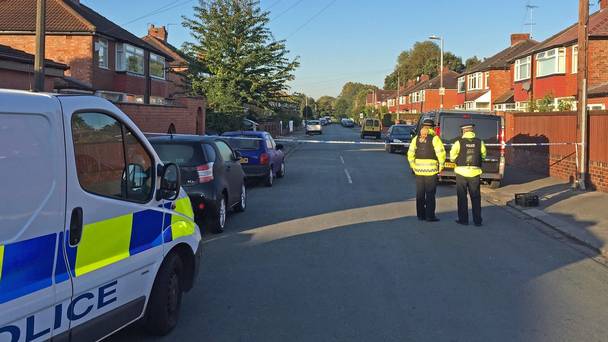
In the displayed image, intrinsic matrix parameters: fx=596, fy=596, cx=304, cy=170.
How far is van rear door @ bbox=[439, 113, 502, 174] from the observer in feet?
50.8

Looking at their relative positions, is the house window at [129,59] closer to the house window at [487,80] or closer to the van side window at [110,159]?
the house window at [487,80]

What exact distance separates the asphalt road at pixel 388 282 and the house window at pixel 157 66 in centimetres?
2733

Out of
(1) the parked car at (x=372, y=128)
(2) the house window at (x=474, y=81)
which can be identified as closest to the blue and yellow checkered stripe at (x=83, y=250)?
(1) the parked car at (x=372, y=128)

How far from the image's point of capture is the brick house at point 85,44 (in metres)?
28.7

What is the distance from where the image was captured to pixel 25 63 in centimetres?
1556

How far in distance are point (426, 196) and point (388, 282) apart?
4351 mm

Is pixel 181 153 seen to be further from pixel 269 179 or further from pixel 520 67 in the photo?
pixel 520 67

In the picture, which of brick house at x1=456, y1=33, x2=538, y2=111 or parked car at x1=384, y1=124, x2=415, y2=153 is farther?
brick house at x1=456, y1=33, x2=538, y2=111

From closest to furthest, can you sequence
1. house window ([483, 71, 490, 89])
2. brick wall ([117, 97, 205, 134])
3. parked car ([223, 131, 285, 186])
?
parked car ([223, 131, 285, 186]) < brick wall ([117, 97, 205, 134]) < house window ([483, 71, 490, 89])

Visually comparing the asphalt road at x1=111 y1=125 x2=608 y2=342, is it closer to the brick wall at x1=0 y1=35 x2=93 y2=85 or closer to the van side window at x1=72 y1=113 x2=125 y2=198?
the van side window at x1=72 y1=113 x2=125 y2=198

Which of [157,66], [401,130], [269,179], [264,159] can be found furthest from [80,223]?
[157,66]

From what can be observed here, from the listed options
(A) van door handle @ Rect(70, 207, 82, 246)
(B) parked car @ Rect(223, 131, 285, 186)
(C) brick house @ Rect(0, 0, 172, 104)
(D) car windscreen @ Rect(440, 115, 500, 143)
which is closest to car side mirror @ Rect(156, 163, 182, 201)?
(A) van door handle @ Rect(70, 207, 82, 246)

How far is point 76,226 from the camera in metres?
3.46

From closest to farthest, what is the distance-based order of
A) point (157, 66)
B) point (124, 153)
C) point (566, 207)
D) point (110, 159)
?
point (110, 159)
point (124, 153)
point (566, 207)
point (157, 66)
